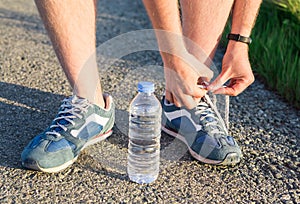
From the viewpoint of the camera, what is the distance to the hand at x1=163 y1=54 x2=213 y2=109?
8.02 ft

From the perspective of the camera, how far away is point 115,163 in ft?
8.37

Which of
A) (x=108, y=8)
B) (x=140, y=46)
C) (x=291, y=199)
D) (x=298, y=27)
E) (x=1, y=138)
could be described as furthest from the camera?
(x=108, y=8)

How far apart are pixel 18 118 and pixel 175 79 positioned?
0.93 meters

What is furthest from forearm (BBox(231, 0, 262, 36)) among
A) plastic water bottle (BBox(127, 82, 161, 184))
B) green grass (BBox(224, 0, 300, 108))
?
green grass (BBox(224, 0, 300, 108))

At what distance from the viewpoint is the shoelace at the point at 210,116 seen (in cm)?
264

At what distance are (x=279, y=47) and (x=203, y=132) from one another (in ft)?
3.97

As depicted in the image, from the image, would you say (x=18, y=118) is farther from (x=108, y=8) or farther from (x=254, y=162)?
(x=108, y=8)

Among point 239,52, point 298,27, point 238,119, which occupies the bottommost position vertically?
point 238,119

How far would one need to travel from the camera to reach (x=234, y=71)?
2.49m

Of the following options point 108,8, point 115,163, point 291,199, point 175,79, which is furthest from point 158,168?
point 108,8

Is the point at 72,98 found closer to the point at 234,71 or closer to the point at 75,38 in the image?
the point at 75,38

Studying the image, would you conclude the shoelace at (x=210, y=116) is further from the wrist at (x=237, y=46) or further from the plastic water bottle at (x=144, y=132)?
the wrist at (x=237, y=46)

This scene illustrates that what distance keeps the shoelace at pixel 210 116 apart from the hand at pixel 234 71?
0.17 m

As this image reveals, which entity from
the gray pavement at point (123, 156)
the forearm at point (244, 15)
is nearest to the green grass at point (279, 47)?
the gray pavement at point (123, 156)
